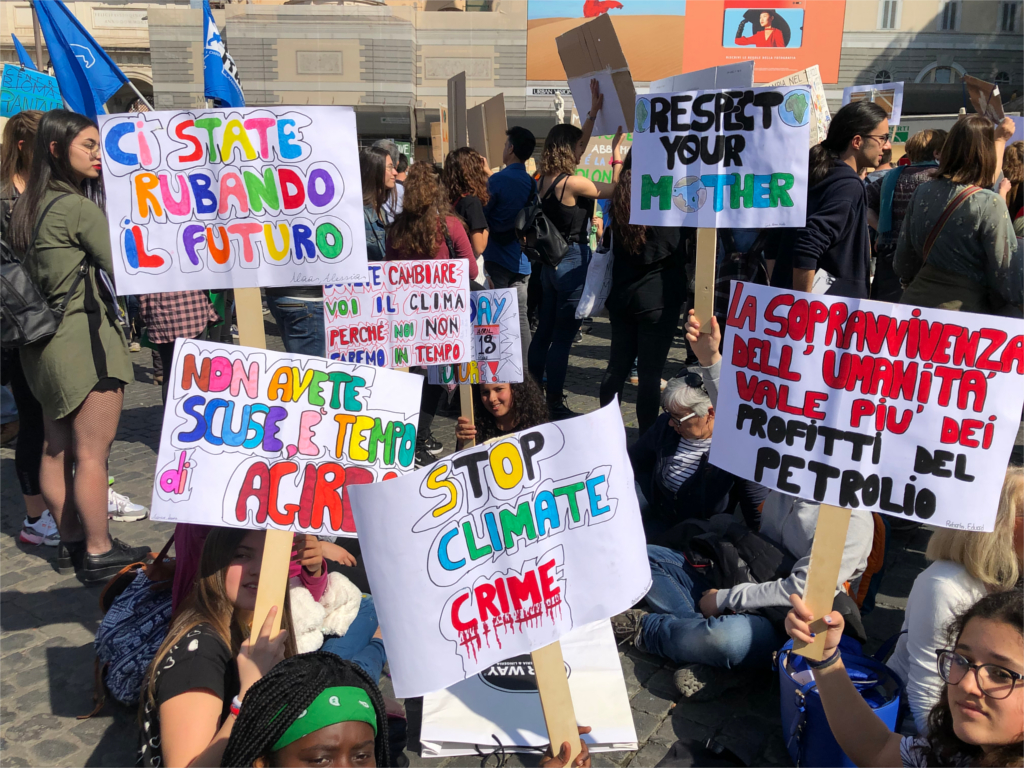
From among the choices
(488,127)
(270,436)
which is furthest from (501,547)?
(488,127)

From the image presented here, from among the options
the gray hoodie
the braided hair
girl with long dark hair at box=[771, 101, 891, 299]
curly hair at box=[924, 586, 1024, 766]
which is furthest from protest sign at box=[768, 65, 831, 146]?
the braided hair

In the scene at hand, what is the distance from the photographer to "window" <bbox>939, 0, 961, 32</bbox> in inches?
1363

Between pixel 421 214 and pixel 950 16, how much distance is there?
128ft

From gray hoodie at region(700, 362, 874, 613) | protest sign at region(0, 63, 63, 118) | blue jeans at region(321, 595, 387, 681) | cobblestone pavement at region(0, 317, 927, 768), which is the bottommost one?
cobblestone pavement at region(0, 317, 927, 768)

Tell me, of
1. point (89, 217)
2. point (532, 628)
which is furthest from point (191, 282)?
point (532, 628)

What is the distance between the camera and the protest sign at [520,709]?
100 inches

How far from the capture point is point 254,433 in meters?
2.28

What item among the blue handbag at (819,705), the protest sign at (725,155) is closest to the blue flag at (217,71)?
the protest sign at (725,155)

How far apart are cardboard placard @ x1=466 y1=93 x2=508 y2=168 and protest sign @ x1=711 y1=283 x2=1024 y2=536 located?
6.44 metres

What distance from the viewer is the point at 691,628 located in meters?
2.97

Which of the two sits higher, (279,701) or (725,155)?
(725,155)

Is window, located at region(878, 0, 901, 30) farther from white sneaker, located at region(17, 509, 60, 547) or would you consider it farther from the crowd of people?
white sneaker, located at region(17, 509, 60, 547)

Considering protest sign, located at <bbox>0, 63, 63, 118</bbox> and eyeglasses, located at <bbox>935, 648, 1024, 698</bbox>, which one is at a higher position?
protest sign, located at <bbox>0, 63, 63, 118</bbox>

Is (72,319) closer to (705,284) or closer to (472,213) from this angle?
(705,284)
